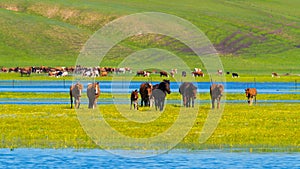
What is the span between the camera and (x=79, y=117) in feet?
131

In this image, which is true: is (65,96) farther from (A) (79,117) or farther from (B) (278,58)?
(B) (278,58)

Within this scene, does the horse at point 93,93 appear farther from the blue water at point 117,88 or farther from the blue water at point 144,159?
the blue water at point 117,88

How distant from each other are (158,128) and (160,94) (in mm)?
9732

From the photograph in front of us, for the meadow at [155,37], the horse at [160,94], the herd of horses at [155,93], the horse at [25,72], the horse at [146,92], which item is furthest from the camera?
the meadow at [155,37]

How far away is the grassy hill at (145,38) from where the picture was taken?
152 metres

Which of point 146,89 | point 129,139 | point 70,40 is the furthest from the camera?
point 70,40

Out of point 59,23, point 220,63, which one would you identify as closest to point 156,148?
point 220,63

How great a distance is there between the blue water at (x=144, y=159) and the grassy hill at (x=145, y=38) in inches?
4424

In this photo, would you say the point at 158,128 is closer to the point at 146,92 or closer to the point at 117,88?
the point at 146,92

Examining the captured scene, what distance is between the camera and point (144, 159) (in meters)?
28.0

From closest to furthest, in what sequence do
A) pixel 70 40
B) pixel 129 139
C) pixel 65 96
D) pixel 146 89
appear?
pixel 129 139 < pixel 146 89 < pixel 65 96 < pixel 70 40

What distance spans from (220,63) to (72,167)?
122 m

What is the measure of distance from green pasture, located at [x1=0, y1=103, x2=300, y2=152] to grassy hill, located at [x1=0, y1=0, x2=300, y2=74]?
9751 centimetres

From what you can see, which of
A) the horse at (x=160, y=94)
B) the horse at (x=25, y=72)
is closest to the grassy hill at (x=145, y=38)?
the horse at (x=25, y=72)
